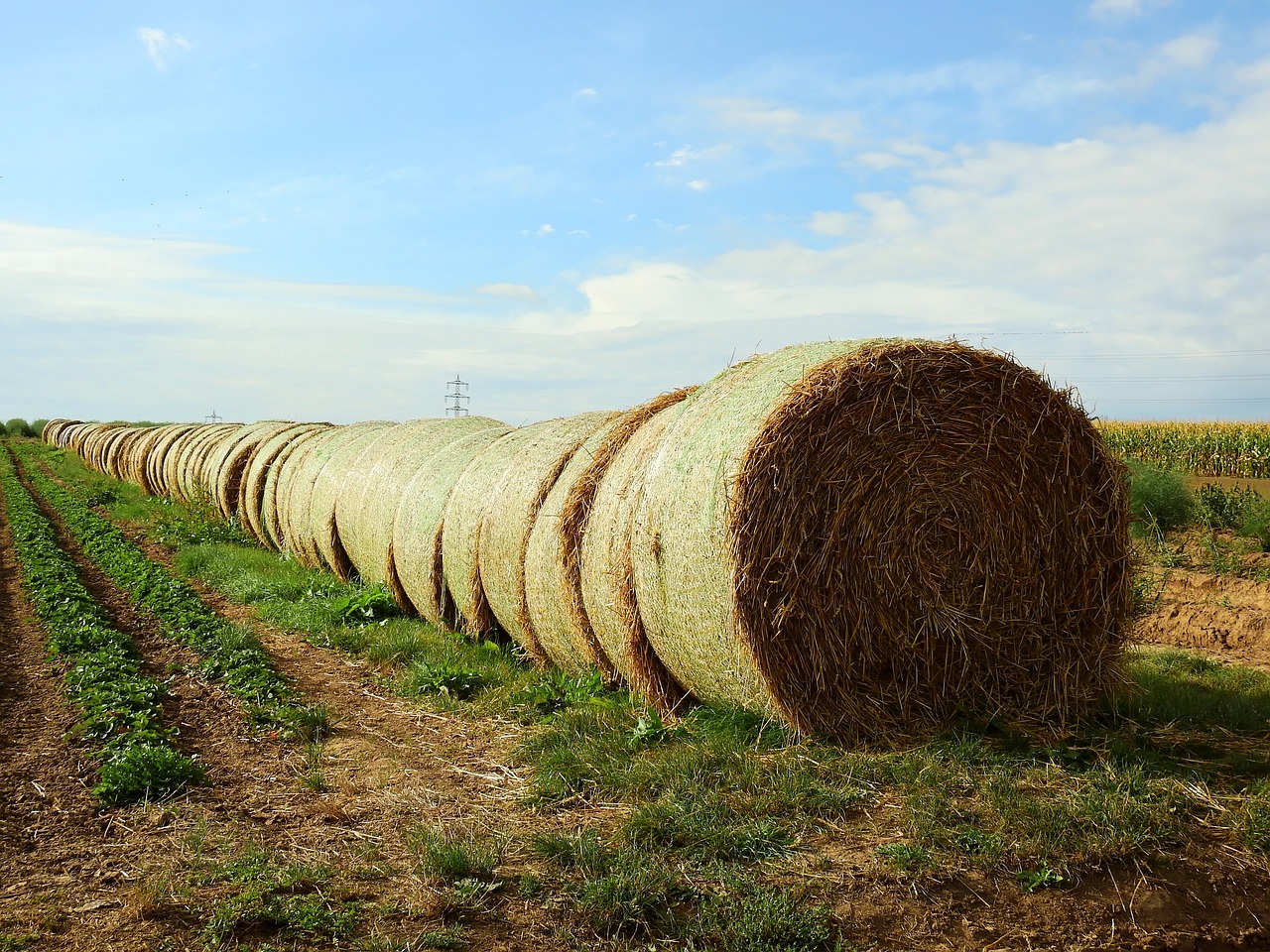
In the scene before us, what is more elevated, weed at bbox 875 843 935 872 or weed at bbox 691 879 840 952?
weed at bbox 875 843 935 872

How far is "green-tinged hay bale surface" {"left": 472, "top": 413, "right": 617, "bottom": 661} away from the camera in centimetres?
731

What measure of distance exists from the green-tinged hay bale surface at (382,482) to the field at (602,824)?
2.55m

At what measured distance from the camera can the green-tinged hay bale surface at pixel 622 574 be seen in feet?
19.7

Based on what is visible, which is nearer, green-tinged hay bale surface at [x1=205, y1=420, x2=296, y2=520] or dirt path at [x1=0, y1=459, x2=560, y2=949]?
dirt path at [x1=0, y1=459, x2=560, y2=949]

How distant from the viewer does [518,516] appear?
738cm

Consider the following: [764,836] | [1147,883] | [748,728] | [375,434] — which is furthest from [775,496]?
[375,434]

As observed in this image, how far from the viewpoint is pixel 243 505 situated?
52.2 ft

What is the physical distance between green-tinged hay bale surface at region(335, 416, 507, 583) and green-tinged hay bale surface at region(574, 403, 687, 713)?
380 cm

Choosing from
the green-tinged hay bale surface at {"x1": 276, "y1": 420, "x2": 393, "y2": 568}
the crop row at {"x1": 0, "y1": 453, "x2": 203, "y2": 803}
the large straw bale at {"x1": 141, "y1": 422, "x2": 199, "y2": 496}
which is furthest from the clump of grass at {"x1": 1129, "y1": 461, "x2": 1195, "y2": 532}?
the large straw bale at {"x1": 141, "y1": 422, "x2": 199, "y2": 496}

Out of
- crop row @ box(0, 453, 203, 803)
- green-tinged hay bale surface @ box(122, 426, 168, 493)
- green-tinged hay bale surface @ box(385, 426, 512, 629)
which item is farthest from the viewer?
green-tinged hay bale surface @ box(122, 426, 168, 493)

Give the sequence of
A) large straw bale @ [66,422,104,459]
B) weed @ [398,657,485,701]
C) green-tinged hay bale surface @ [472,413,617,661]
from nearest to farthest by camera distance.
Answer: weed @ [398,657,485,701] < green-tinged hay bale surface @ [472,413,617,661] < large straw bale @ [66,422,104,459]

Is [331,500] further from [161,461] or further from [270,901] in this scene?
[161,461]

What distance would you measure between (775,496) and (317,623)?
18.1 ft

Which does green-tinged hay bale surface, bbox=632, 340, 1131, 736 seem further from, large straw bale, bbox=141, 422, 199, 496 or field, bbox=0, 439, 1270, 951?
large straw bale, bbox=141, 422, 199, 496
